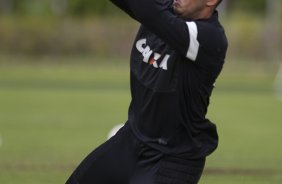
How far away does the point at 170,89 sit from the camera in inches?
262

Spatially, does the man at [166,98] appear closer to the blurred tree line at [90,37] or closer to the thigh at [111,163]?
the thigh at [111,163]

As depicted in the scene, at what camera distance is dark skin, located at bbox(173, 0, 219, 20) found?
6.54 m

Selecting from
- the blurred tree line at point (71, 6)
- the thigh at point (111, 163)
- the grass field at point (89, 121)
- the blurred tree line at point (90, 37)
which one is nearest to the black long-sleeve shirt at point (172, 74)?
the thigh at point (111, 163)

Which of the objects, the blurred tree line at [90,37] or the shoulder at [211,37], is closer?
the shoulder at [211,37]

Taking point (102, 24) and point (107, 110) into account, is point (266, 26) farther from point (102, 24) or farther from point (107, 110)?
point (107, 110)

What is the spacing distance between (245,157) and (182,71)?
8401 millimetres

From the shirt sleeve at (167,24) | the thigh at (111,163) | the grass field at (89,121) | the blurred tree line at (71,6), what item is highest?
the shirt sleeve at (167,24)

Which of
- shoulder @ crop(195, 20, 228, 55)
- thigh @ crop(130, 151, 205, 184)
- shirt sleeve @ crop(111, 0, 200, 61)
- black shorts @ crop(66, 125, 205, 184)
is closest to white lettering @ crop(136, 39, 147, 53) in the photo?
shirt sleeve @ crop(111, 0, 200, 61)

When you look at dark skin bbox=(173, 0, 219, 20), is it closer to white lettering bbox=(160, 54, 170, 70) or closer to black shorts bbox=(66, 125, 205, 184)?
white lettering bbox=(160, 54, 170, 70)

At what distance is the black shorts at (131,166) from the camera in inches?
266

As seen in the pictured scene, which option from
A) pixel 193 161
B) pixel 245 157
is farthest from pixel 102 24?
pixel 193 161

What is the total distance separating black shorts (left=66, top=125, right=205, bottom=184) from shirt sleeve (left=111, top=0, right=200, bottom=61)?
879 mm

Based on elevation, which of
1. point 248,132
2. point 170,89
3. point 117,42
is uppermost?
point 170,89

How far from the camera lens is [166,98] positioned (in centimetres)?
667
